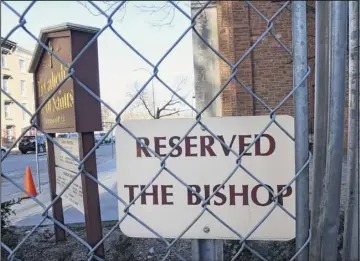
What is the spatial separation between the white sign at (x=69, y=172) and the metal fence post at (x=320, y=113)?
245cm

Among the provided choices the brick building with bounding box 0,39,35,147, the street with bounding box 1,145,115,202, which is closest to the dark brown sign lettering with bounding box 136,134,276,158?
the brick building with bounding box 0,39,35,147

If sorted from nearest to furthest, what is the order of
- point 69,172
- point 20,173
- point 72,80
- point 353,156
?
1. point 353,156
2. point 72,80
3. point 69,172
4. point 20,173

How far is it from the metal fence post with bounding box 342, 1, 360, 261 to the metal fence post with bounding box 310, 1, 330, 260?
0.15 m

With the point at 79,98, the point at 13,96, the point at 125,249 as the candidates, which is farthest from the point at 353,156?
the point at 125,249

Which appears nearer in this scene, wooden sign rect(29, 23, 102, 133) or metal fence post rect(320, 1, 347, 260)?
metal fence post rect(320, 1, 347, 260)

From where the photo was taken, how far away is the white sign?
3391 millimetres

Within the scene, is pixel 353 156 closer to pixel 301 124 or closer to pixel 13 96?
pixel 301 124

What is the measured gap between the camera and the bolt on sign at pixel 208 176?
1062 millimetres

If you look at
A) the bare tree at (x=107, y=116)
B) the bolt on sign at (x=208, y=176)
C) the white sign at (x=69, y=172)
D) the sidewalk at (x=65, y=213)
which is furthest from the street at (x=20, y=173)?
the bolt on sign at (x=208, y=176)

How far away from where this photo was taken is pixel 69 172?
3.66 metres

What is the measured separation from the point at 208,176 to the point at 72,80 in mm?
1881

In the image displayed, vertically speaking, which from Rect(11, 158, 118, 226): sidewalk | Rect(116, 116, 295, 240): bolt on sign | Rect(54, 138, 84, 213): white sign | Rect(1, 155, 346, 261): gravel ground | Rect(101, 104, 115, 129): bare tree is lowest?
Rect(11, 158, 118, 226): sidewalk

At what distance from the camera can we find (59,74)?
10.3 ft

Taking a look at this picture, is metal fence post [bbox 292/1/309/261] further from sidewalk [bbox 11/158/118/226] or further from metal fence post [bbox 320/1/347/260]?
sidewalk [bbox 11/158/118/226]
